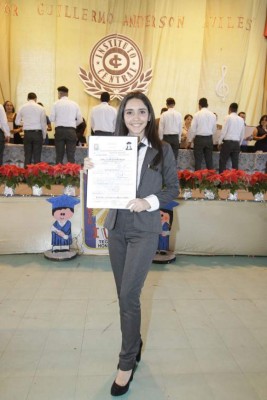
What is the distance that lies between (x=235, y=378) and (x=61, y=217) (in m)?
2.23

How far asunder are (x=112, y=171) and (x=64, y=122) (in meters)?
4.90

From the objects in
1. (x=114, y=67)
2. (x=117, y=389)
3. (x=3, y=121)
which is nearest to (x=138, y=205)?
(x=117, y=389)

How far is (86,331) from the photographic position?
238cm

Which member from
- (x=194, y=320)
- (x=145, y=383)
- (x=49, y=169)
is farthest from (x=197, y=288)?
(x=49, y=169)

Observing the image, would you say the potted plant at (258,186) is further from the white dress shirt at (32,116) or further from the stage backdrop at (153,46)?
the stage backdrop at (153,46)

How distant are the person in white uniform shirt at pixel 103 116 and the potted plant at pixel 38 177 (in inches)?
118

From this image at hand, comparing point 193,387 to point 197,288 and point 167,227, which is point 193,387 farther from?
point 167,227

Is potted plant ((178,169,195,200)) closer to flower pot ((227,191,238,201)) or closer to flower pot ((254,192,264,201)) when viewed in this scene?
flower pot ((227,191,238,201))

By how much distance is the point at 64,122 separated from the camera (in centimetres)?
636

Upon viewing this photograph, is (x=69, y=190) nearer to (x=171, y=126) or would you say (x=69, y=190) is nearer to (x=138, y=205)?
(x=138, y=205)

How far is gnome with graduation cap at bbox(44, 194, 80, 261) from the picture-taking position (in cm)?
361

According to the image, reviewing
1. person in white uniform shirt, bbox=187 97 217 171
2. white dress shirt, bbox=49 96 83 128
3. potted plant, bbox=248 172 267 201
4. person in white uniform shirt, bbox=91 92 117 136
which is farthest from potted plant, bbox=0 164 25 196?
person in white uniform shirt, bbox=187 97 217 171

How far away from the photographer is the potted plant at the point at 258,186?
3.84m

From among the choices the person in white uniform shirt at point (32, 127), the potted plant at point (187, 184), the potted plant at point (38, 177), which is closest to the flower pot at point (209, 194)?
the potted plant at point (187, 184)
